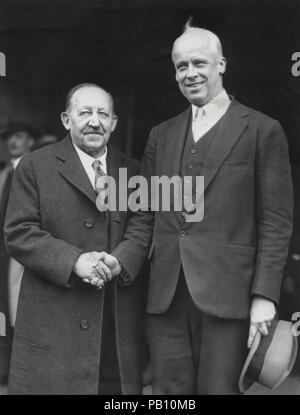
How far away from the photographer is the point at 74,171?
285 cm

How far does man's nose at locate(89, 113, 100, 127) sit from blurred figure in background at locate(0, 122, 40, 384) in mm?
420

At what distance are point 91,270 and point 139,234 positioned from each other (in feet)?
0.99

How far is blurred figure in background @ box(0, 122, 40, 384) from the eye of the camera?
312 cm

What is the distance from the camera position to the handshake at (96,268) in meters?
2.71

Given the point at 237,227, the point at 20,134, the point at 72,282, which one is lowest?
the point at 72,282

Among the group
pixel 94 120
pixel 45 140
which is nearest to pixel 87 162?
pixel 94 120

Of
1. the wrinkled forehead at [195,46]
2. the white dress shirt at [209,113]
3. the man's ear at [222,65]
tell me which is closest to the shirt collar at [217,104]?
the white dress shirt at [209,113]

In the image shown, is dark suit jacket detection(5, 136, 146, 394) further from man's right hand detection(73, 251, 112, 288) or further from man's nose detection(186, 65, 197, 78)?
man's nose detection(186, 65, 197, 78)

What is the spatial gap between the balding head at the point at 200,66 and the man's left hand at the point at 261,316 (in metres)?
0.95

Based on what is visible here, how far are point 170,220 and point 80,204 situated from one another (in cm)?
43
